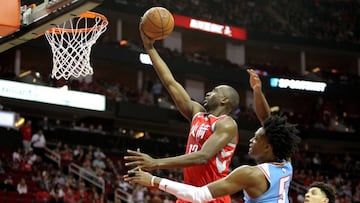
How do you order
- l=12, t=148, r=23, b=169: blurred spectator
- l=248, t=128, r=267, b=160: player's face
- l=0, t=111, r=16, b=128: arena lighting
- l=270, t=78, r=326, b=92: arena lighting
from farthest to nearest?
1. l=270, t=78, r=326, b=92: arena lighting
2. l=0, t=111, r=16, b=128: arena lighting
3. l=12, t=148, r=23, b=169: blurred spectator
4. l=248, t=128, r=267, b=160: player's face

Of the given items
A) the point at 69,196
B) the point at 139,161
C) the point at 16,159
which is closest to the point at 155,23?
the point at 139,161

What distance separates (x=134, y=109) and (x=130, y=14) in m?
4.61

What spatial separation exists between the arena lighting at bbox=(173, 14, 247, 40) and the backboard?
19.5m

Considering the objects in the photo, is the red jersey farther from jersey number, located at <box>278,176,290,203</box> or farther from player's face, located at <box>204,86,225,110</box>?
jersey number, located at <box>278,176,290,203</box>

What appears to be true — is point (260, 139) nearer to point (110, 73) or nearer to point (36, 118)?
point (36, 118)

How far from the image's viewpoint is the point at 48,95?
19906 mm

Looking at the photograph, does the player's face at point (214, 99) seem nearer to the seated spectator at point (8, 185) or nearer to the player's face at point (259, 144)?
the player's face at point (259, 144)

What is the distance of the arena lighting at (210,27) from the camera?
26.8m

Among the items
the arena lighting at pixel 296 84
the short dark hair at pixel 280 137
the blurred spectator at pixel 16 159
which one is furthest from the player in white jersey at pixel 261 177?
the arena lighting at pixel 296 84

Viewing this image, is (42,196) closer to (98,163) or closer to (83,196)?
(83,196)

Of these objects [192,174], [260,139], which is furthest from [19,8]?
[260,139]

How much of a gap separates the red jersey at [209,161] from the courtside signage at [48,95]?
14890 mm

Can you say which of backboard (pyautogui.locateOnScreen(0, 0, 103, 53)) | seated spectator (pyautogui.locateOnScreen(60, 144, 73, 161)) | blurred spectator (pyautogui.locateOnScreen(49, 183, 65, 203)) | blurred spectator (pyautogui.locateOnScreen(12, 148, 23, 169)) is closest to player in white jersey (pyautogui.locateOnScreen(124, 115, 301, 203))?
backboard (pyautogui.locateOnScreen(0, 0, 103, 53))

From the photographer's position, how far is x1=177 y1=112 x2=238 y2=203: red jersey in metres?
4.98
